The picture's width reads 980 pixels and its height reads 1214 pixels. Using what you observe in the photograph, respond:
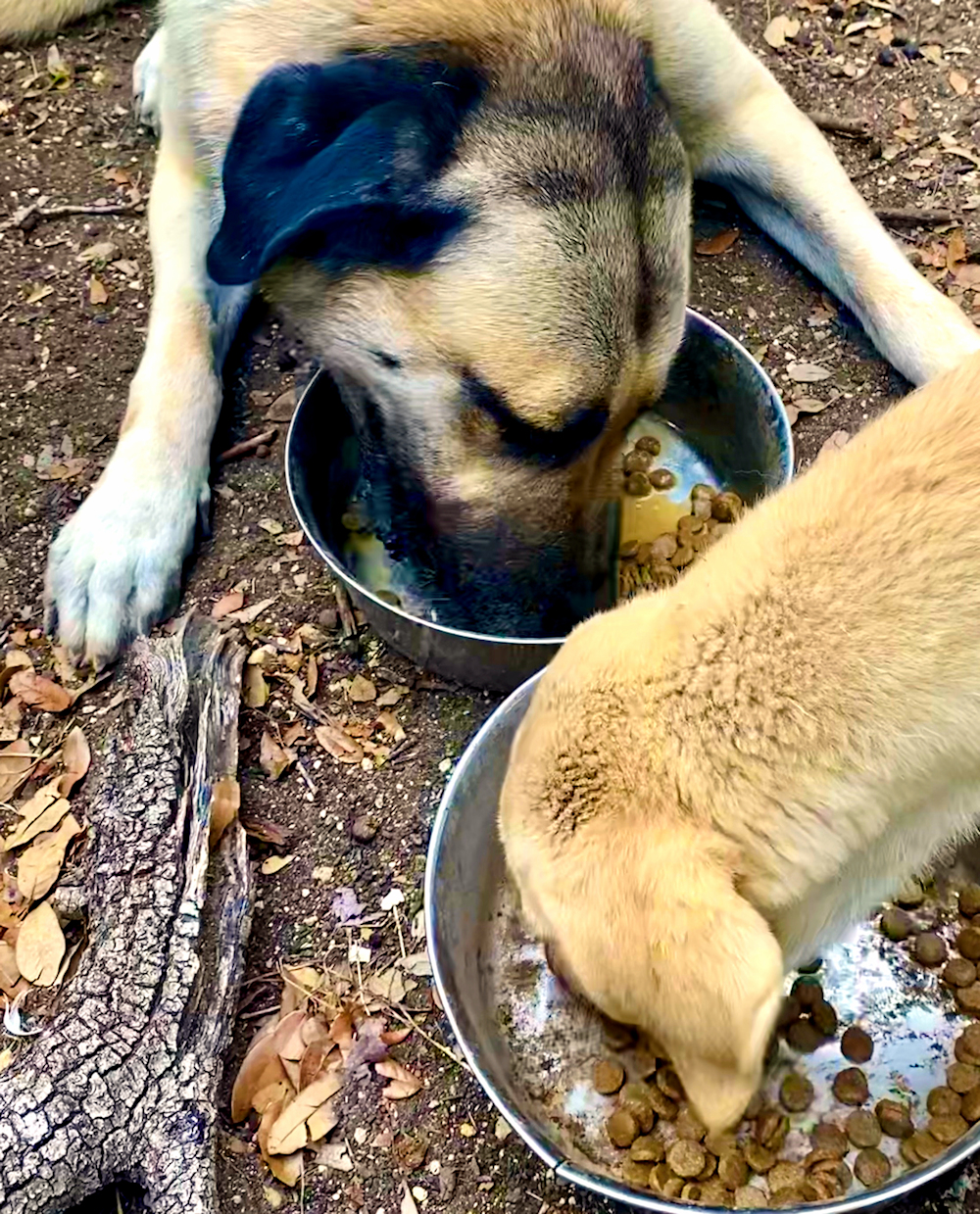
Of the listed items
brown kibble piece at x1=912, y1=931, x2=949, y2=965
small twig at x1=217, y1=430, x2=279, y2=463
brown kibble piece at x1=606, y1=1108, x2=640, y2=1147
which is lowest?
small twig at x1=217, y1=430, x2=279, y2=463

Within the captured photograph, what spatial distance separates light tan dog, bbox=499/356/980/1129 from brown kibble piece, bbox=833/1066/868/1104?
2.23 ft

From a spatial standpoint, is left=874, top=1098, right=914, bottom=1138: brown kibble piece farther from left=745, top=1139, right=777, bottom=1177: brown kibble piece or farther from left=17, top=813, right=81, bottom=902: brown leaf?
left=17, top=813, right=81, bottom=902: brown leaf

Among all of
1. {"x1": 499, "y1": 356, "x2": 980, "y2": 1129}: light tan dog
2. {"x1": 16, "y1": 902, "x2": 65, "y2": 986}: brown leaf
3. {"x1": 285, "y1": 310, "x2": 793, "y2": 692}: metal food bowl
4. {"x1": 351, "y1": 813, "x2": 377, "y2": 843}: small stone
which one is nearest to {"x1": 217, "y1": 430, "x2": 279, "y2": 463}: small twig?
{"x1": 285, "y1": 310, "x2": 793, "y2": 692}: metal food bowl

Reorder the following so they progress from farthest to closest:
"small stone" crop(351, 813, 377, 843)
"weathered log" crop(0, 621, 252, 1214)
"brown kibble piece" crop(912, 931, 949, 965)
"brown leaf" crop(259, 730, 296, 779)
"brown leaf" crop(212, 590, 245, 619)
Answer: "brown leaf" crop(212, 590, 245, 619) → "brown leaf" crop(259, 730, 296, 779) → "small stone" crop(351, 813, 377, 843) → "brown kibble piece" crop(912, 931, 949, 965) → "weathered log" crop(0, 621, 252, 1214)

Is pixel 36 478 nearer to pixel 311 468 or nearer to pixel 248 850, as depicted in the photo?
pixel 311 468

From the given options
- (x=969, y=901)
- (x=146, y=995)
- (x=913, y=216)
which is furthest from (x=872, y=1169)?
(x=913, y=216)

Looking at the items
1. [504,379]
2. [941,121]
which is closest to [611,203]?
[504,379]

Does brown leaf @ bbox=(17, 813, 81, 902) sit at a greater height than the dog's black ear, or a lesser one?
lesser

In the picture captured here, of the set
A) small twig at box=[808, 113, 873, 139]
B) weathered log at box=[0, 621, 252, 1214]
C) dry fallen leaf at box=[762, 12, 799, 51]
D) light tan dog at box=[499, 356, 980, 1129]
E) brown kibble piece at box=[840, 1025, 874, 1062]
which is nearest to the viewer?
light tan dog at box=[499, 356, 980, 1129]

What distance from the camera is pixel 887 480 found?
1787mm

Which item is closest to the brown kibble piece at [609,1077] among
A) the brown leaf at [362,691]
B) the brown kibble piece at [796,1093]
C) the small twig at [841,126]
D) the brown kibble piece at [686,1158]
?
the brown kibble piece at [686,1158]

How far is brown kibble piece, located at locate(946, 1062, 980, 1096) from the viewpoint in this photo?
7.49 ft

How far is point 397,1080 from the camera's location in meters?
2.44

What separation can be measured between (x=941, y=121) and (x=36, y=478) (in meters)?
3.01
